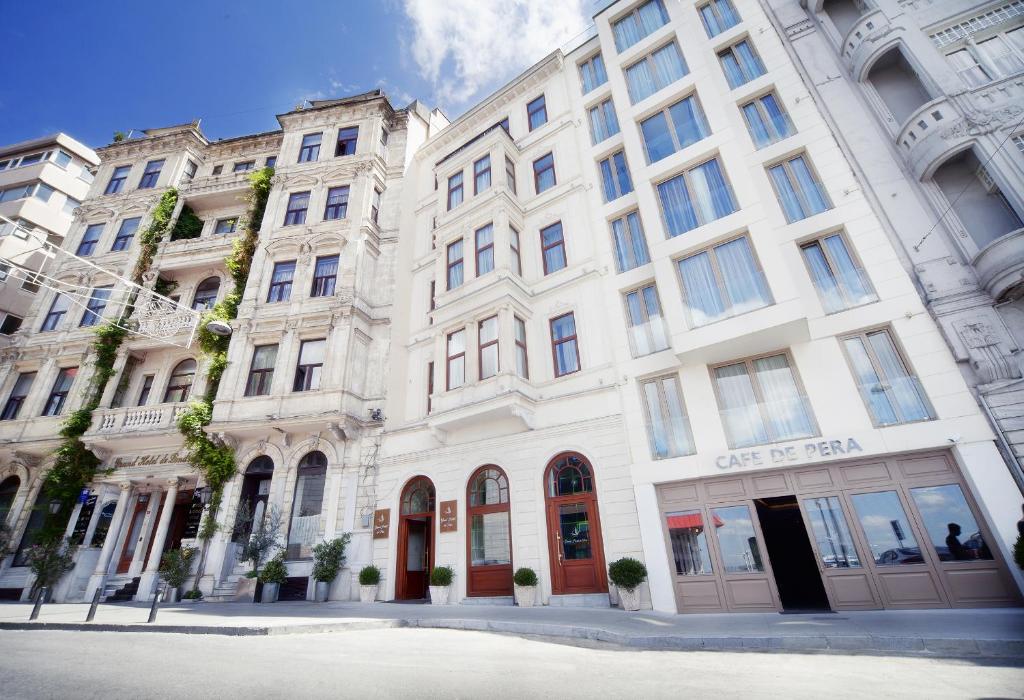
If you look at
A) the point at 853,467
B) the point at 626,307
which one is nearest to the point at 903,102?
the point at 626,307

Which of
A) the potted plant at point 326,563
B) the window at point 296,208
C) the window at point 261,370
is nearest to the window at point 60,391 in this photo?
the window at point 261,370

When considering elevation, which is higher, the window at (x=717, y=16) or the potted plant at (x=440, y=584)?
the window at (x=717, y=16)

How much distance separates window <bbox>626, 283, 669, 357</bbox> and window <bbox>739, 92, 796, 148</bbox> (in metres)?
5.34

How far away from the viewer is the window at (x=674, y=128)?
13898mm

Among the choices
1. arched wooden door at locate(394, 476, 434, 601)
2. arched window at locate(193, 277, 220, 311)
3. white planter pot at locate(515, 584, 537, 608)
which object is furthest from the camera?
arched window at locate(193, 277, 220, 311)

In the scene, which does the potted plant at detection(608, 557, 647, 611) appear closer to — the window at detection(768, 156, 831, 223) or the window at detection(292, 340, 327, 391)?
the window at detection(768, 156, 831, 223)

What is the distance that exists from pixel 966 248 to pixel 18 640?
19.9 meters

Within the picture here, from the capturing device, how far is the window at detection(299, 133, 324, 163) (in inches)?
899

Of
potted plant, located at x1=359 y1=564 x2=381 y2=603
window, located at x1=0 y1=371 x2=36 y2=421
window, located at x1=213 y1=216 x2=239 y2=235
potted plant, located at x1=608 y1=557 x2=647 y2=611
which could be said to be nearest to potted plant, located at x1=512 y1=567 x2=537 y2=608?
potted plant, located at x1=608 y1=557 x2=647 y2=611

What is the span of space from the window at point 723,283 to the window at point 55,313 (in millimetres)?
28277

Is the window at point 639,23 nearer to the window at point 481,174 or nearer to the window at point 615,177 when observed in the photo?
the window at point 615,177

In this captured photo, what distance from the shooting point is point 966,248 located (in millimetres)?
10141

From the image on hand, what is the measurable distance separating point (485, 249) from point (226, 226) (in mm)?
15471

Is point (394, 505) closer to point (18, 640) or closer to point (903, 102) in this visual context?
point (18, 640)
